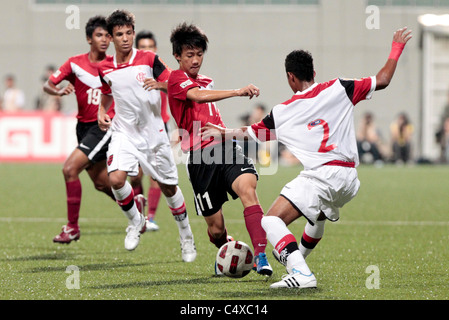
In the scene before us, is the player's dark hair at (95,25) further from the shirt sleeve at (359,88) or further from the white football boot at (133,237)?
the shirt sleeve at (359,88)

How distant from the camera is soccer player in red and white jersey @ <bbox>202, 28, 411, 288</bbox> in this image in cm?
593

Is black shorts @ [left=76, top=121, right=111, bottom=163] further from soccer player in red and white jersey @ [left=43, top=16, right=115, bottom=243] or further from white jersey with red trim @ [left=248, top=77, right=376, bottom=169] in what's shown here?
white jersey with red trim @ [left=248, top=77, right=376, bottom=169]

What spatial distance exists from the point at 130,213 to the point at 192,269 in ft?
4.01

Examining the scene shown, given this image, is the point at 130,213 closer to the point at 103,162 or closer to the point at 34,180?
the point at 103,162

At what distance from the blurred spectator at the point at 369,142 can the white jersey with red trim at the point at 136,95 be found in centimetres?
1618

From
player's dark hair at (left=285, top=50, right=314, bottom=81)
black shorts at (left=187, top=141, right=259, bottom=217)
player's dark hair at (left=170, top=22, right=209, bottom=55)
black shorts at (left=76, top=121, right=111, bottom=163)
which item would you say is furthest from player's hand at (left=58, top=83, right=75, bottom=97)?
player's dark hair at (left=285, top=50, right=314, bottom=81)

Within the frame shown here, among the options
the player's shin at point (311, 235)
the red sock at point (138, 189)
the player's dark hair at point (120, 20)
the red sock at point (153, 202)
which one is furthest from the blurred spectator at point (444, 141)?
the player's shin at point (311, 235)

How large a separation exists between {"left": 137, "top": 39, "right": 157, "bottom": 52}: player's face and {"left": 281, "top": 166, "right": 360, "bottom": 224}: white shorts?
4.44 meters

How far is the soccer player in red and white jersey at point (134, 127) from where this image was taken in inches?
301

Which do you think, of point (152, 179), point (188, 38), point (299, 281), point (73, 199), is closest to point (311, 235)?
point (299, 281)

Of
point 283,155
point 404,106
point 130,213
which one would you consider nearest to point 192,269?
point 130,213

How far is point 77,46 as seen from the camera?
30.3 m

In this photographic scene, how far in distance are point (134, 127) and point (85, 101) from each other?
1.38 metres

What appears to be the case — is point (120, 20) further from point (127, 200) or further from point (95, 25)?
point (127, 200)
